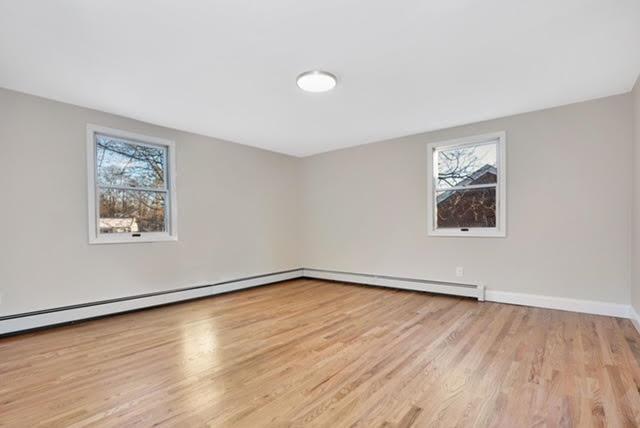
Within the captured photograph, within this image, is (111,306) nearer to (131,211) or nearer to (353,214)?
(131,211)

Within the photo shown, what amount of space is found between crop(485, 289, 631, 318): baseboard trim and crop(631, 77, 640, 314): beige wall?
A: 0.18m

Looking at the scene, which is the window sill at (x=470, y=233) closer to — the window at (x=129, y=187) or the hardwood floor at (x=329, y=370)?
the hardwood floor at (x=329, y=370)

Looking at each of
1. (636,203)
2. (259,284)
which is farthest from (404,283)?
(636,203)

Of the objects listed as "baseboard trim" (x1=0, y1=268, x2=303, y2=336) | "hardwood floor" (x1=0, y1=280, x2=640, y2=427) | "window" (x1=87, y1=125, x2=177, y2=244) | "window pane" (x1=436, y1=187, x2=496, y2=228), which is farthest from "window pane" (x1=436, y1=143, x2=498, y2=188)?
"window" (x1=87, y1=125, x2=177, y2=244)

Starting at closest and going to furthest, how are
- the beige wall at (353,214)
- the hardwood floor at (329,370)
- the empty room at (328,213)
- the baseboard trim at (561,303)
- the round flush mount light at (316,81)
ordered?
the hardwood floor at (329,370) < the empty room at (328,213) < the round flush mount light at (316,81) < the beige wall at (353,214) < the baseboard trim at (561,303)

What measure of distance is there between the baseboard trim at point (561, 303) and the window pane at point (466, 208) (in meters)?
0.91

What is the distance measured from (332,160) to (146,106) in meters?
3.09

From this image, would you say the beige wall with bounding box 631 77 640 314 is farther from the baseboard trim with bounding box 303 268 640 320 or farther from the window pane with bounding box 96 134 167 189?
the window pane with bounding box 96 134 167 189

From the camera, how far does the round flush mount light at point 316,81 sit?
2759mm

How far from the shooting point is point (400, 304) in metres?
4.03

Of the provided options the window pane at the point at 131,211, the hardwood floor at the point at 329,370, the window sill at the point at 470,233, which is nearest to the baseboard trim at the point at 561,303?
the hardwood floor at the point at 329,370

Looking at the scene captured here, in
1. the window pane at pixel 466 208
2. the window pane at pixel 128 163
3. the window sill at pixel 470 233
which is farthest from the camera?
the window pane at pixel 466 208

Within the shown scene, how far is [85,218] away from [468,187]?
15.6ft

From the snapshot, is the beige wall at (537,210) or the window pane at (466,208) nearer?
the beige wall at (537,210)
